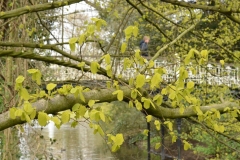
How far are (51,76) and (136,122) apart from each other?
9.91m

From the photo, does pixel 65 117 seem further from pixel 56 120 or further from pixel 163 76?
pixel 163 76

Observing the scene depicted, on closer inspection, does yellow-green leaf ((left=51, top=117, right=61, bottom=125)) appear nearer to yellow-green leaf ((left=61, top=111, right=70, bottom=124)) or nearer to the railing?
yellow-green leaf ((left=61, top=111, right=70, bottom=124))

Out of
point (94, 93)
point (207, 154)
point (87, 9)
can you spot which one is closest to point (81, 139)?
point (207, 154)

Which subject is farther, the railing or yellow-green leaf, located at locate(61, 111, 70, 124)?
the railing

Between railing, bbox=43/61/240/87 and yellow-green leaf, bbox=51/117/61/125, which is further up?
railing, bbox=43/61/240/87

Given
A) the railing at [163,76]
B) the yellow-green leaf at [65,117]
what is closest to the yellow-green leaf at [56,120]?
the yellow-green leaf at [65,117]

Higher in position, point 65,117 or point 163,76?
point 163,76

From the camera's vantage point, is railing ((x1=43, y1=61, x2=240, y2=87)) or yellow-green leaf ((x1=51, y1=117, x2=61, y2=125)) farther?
railing ((x1=43, y1=61, x2=240, y2=87))

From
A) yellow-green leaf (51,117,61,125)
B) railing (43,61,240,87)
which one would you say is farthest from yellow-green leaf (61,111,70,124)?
railing (43,61,240,87)

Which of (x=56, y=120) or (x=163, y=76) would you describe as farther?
(x=163, y=76)

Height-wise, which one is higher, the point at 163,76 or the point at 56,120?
the point at 163,76

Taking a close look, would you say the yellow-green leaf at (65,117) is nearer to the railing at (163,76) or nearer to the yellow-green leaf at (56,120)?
the yellow-green leaf at (56,120)

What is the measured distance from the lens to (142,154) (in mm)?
15688

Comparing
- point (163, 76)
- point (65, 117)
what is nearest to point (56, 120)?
point (65, 117)
